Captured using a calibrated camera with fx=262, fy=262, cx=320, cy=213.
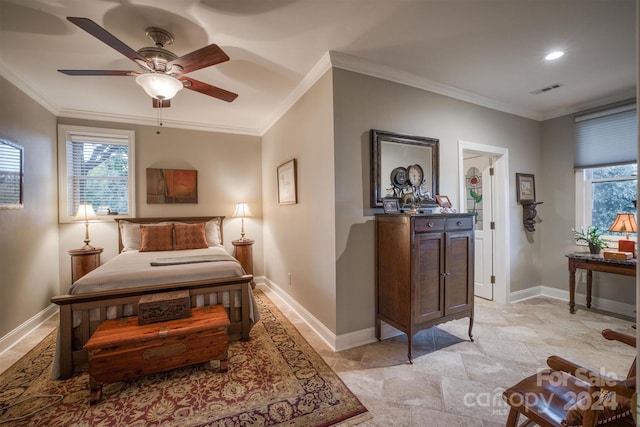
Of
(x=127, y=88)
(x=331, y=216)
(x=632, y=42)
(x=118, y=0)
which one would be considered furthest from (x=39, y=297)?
(x=632, y=42)

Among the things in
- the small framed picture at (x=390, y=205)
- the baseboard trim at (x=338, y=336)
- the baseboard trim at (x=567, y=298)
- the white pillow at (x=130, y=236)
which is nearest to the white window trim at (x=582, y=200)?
the baseboard trim at (x=567, y=298)

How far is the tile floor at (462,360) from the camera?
1733 millimetres

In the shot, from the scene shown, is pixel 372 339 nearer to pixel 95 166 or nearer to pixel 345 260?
pixel 345 260

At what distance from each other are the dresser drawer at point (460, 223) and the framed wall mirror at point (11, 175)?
423 cm

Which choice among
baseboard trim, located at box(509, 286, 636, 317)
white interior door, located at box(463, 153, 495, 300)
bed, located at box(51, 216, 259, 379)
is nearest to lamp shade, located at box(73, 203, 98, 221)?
bed, located at box(51, 216, 259, 379)

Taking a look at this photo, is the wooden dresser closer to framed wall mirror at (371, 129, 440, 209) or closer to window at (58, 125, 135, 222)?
framed wall mirror at (371, 129, 440, 209)

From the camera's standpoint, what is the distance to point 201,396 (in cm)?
187

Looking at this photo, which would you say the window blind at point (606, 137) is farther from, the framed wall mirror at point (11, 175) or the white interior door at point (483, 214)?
the framed wall mirror at point (11, 175)

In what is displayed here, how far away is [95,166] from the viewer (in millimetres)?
3912

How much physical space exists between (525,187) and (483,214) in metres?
0.71

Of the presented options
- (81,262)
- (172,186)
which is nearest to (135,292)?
(81,262)

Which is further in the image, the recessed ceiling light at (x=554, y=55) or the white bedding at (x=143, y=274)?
the recessed ceiling light at (x=554, y=55)

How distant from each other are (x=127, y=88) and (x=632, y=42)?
4.98 meters

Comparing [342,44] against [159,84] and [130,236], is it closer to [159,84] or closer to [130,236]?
[159,84]
